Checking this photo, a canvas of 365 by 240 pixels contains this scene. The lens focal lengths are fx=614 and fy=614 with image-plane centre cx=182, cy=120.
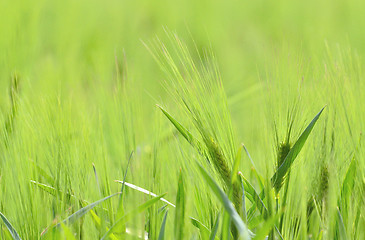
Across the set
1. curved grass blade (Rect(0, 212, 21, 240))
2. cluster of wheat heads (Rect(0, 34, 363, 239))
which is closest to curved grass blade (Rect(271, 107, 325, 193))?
cluster of wheat heads (Rect(0, 34, 363, 239))

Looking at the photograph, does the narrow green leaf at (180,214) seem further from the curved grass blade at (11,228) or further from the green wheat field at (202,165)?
the curved grass blade at (11,228)

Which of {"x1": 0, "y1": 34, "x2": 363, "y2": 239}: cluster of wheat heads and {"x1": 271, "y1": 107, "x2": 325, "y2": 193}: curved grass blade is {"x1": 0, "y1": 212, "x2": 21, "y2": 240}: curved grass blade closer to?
{"x1": 0, "y1": 34, "x2": 363, "y2": 239}: cluster of wheat heads

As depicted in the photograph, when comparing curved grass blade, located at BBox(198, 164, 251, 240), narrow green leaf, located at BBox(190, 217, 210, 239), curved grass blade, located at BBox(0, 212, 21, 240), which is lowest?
narrow green leaf, located at BBox(190, 217, 210, 239)

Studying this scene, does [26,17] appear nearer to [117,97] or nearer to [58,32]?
[58,32]

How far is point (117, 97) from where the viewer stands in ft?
1.94

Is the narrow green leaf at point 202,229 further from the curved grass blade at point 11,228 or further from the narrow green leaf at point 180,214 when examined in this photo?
the curved grass blade at point 11,228

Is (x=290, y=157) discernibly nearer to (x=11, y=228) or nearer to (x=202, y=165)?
(x=202, y=165)

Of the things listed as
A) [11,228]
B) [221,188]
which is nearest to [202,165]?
[221,188]

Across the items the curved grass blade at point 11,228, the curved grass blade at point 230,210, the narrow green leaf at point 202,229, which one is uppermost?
the curved grass blade at point 230,210

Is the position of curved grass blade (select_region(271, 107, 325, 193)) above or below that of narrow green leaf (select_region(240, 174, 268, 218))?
above

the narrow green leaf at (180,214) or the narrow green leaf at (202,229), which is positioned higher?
the narrow green leaf at (180,214)

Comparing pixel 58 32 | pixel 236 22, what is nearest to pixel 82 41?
pixel 58 32

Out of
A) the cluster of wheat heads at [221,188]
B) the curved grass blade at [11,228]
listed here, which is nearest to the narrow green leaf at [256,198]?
the cluster of wheat heads at [221,188]

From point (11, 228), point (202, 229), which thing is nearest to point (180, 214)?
point (202, 229)
